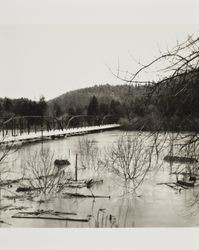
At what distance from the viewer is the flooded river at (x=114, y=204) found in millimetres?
3791

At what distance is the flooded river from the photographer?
12.4 ft

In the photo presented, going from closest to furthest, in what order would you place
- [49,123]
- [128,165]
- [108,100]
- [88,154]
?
[108,100] → [49,123] → [88,154] → [128,165]

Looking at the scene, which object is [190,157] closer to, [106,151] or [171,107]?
[171,107]

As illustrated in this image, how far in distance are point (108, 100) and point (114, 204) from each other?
1.55m

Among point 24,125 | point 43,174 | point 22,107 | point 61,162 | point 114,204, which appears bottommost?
point 114,204

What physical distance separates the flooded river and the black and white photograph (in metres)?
0.02

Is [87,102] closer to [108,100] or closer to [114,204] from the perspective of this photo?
[108,100]

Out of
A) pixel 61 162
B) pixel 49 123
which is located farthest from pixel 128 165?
pixel 49 123

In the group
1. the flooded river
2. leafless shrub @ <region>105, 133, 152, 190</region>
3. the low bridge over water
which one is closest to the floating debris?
the flooded river

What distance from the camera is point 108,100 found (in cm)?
495

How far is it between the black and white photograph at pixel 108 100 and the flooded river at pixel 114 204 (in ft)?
0.06

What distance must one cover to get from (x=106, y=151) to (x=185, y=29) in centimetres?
380

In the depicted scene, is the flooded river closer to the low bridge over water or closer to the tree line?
the low bridge over water

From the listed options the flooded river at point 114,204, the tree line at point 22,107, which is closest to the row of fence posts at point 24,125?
the tree line at point 22,107
